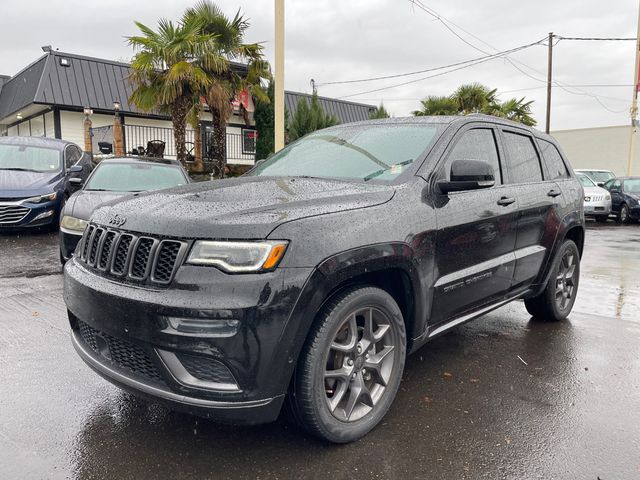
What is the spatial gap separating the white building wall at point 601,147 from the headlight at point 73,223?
29448 mm

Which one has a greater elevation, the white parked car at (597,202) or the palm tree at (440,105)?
the palm tree at (440,105)

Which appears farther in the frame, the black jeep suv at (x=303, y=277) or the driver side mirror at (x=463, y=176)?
the driver side mirror at (x=463, y=176)

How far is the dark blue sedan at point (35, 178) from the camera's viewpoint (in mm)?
8742

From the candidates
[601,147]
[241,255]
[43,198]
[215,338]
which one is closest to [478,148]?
[241,255]

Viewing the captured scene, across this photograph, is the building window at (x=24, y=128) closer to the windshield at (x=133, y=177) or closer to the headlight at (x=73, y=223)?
the windshield at (x=133, y=177)

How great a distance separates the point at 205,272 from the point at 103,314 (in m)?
0.61

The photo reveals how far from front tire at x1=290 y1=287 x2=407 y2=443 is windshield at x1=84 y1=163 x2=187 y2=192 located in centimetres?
535

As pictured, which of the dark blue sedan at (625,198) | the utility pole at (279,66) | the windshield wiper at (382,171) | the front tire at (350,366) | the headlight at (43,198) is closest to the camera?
the front tire at (350,366)

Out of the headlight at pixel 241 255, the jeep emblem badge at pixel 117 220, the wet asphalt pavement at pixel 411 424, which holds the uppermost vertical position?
the jeep emblem badge at pixel 117 220

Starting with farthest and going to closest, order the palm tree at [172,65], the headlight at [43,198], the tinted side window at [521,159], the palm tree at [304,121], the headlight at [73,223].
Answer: the palm tree at [304,121] → the palm tree at [172,65] → the headlight at [43,198] → the headlight at [73,223] → the tinted side window at [521,159]

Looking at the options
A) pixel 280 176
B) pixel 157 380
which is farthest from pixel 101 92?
pixel 157 380

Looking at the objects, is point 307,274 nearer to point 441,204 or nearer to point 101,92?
point 441,204

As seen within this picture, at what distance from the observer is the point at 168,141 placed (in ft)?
67.3

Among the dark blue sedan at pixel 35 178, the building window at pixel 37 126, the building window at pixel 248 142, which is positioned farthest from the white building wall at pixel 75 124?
the dark blue sedan at pixel 35 178
